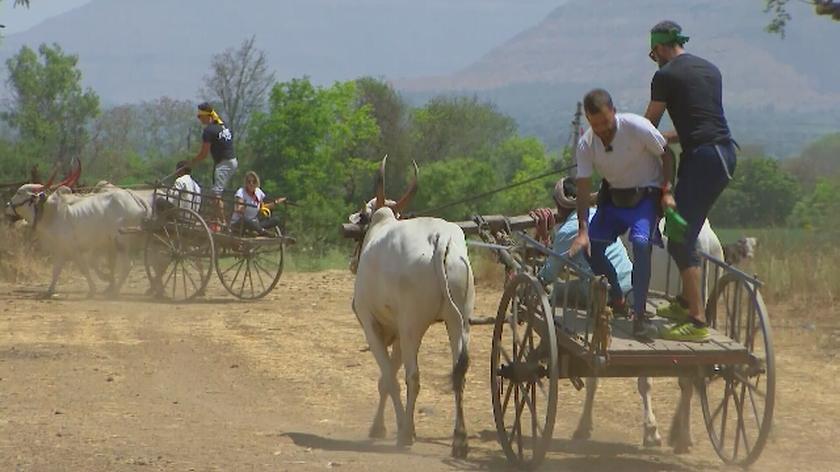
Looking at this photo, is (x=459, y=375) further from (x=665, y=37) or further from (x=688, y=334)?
(x=665, y=37)

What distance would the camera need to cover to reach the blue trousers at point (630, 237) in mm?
9227

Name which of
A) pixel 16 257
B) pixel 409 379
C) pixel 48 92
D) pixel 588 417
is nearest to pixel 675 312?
pixel 409 379

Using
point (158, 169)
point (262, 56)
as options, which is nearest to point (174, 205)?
point (158, 169)

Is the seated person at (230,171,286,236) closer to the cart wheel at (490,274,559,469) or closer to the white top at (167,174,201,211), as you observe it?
the white top at (167,174,201,211)

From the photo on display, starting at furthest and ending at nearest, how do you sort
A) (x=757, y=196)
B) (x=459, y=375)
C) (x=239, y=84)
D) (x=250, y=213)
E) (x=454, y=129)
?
1. (x=454, y=129)
2. (x=239, y=84)
3. (x=757, y=196)
4. (x=250, y=213)
5. (x=459, y=375)

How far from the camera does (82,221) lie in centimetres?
2223

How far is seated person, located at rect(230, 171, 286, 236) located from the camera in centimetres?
2108

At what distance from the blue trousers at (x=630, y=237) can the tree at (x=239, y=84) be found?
6016 cm

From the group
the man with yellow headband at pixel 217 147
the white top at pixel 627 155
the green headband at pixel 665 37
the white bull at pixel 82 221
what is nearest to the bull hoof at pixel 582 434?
the white top at pixel 627 155

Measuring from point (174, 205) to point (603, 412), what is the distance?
33.1 ft

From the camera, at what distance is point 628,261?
10.4m

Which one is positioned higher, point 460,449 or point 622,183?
point 622,183

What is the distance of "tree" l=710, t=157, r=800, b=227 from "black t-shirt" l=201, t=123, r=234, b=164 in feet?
154

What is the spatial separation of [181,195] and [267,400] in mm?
8647
